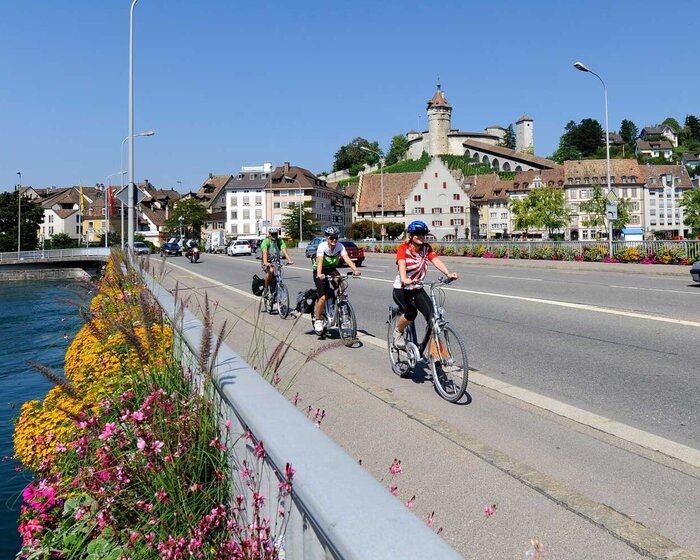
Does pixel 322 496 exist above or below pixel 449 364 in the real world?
above

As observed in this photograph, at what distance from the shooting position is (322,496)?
1957mm

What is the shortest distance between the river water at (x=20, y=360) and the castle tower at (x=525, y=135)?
176 metres

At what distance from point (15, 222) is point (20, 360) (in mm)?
93902

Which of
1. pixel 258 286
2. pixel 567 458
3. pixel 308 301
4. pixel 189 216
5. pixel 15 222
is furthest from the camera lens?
pixel 189 216

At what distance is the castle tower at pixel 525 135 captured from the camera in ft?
630

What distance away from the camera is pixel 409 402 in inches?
264

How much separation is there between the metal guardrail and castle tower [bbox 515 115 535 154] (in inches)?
7732

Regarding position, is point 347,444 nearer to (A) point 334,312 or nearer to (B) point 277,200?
(A) point 334,312

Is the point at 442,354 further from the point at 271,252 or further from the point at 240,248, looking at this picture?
the point at 240,248

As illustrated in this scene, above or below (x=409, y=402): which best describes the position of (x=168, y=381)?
above

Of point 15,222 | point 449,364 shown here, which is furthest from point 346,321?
point 15,222

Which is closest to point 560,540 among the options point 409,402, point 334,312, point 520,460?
point 520,460

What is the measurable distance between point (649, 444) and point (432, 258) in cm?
321

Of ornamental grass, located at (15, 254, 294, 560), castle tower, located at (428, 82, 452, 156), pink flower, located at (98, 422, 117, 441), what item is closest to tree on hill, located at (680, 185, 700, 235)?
ornamental grass, located at (15, 254, 294, 560)
